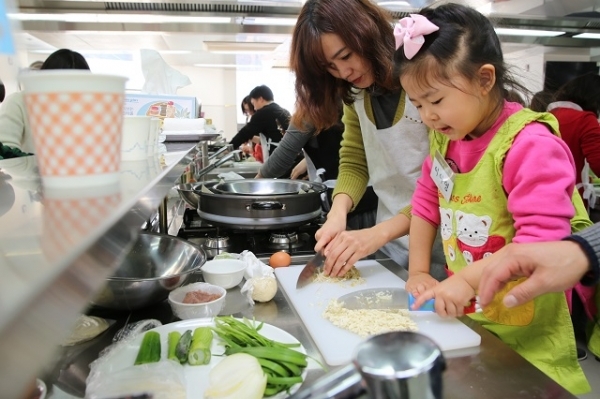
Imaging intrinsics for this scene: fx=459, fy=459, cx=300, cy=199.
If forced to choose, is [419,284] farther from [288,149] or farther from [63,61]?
[63,61]

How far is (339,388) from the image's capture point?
299mm

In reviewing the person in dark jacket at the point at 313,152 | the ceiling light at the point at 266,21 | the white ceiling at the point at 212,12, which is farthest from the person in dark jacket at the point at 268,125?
the person in dark jacket at the point at 313,152

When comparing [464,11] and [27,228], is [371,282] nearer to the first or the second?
[464,11]

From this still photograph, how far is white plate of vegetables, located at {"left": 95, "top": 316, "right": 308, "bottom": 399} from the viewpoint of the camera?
0.75 metres

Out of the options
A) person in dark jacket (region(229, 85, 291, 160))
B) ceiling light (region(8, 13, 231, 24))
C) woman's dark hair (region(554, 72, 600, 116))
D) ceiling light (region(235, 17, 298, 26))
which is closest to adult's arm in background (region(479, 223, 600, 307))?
ceiling light (region(235, 17, 298, 26))

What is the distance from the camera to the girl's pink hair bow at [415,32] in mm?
1020

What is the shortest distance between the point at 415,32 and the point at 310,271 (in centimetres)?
65

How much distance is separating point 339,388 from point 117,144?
36 cm

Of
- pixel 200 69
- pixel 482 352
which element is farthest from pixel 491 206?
pixel 200 69

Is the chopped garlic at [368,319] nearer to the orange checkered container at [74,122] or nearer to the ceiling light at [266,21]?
the orange checkered container at [74,122]

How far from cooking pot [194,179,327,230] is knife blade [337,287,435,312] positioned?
370 millimetres

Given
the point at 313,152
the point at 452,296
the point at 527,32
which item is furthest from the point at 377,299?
the point at 527,32

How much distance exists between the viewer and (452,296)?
94 cm

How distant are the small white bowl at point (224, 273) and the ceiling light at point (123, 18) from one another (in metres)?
2.37
